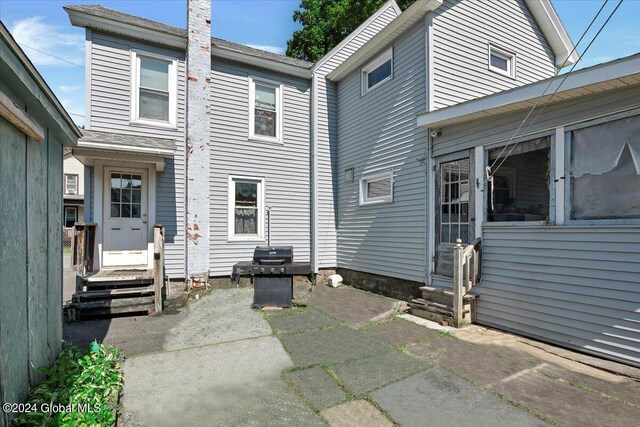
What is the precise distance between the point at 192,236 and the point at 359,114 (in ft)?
17.7

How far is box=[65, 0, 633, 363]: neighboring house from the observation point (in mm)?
6578

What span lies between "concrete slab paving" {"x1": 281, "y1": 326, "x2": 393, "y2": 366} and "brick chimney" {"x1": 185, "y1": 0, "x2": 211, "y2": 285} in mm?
3760

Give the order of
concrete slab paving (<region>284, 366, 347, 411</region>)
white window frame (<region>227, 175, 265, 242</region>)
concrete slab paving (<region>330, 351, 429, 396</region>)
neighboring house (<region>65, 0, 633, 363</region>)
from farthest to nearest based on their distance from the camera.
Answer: white window frame (<region>227, 175, 265, 242</region>) < neighboring house (<region>65, 0, 633, 363</region>) < concrete slab paving (<region>330, 351, 429, 396</region>) < concrete slab paving (<region>284, 366, 347, 411</region>)

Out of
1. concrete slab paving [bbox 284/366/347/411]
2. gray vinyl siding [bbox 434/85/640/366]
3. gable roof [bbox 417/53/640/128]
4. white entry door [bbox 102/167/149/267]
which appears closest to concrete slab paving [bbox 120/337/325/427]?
concrete slab paving [bbox 284/366/347/411]

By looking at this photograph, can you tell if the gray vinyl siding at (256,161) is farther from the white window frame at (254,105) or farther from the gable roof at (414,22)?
the gable roof at (414,22)

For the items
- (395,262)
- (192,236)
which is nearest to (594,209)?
(395,262)

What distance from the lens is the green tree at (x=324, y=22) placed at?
1659 centimetres

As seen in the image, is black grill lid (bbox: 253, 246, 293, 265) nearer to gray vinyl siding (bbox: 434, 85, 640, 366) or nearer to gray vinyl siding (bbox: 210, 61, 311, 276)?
gray vinyl siding (bbox: 210, 61, 311, 276)

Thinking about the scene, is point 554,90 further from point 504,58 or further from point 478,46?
point 504,58

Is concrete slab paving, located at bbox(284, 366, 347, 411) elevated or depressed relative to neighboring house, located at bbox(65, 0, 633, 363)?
depressed

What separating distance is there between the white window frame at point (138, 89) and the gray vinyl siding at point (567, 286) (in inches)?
290

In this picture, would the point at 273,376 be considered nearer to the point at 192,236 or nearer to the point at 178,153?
the point at 192,236

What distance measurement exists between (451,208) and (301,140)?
4.90 meters

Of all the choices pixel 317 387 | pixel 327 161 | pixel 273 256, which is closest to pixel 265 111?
pixel 327 161
